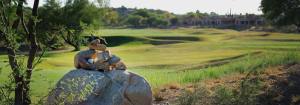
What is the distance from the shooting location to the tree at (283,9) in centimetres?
3679

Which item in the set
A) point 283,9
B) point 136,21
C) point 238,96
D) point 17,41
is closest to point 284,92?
point 238,96

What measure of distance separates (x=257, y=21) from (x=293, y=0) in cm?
10007

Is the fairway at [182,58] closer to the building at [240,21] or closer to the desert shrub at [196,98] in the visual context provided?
the desert shrub at [196,98]

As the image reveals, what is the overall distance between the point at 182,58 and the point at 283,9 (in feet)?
26.0

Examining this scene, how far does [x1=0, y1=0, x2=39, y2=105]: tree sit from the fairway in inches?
9.7

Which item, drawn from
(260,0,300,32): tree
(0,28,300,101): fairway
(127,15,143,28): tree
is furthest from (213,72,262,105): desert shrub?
(127,15,143,28): tree

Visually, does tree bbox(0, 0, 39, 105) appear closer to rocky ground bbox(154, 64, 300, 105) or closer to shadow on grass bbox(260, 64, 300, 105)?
rocky ground bbox(154, 64, 300, 105)

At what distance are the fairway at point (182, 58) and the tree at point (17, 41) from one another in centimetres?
25

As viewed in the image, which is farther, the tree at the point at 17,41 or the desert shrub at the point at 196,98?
the desert shrub at the point at 196,98

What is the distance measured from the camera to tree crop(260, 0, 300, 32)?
36791 mm

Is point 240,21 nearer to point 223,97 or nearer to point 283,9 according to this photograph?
point 283,9

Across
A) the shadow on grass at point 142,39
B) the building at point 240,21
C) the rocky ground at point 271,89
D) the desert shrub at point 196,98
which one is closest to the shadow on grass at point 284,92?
the rocky ground at point 271,89

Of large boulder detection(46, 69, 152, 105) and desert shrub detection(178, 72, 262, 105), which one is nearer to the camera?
large boulder detection(46, 69, 152, 105)

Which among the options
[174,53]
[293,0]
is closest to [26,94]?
[293,0]
